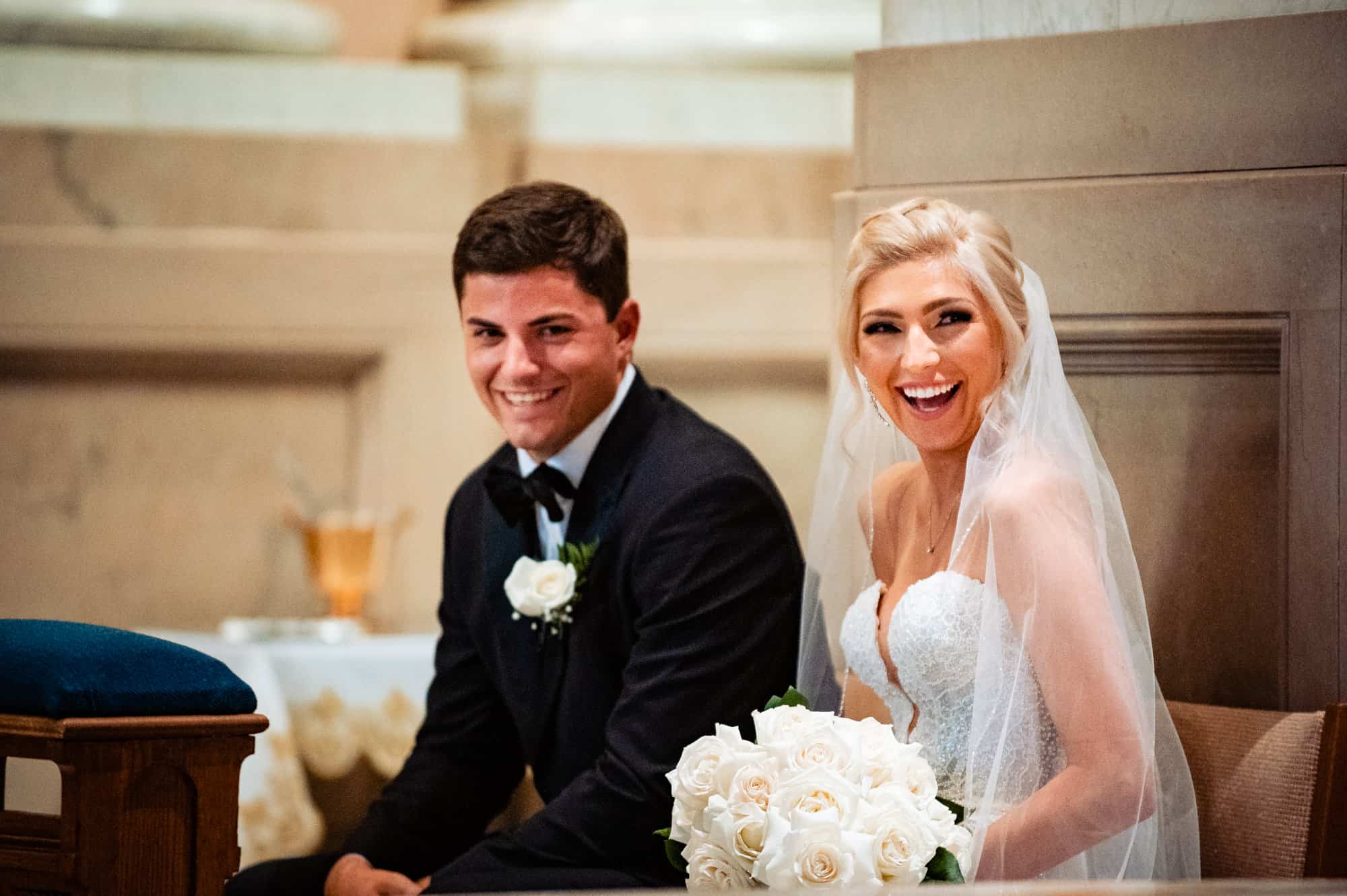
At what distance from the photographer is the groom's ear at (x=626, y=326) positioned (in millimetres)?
2740

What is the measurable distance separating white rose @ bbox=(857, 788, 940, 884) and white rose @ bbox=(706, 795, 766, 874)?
0.12 meters

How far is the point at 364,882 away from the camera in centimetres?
261

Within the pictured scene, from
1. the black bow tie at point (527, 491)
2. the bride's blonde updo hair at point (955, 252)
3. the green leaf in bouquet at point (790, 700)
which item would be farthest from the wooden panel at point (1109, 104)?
the green leaf in bouquet at point (790, 700)

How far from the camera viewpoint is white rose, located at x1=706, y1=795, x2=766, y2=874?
5.95ft

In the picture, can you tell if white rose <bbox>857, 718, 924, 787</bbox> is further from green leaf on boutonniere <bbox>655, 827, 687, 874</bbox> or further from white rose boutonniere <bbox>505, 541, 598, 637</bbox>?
white rose boutonniere <bbox>505, 541, 598, 637</bbox>

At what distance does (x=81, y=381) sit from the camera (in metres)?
4.51

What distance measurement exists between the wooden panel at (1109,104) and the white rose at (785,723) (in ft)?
3.77

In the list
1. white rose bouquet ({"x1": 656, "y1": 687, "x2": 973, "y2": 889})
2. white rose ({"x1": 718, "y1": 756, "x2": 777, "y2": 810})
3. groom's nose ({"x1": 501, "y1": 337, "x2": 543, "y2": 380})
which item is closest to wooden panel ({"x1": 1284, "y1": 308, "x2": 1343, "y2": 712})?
white rose bouquet ({"x1": 656, "y1": 687, "x2": 973, "y2": 889})

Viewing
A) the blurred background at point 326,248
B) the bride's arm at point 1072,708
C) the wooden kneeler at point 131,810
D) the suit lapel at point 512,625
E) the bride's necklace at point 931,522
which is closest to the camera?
the wooden kneeler at point 131,810

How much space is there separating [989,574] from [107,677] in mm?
1138

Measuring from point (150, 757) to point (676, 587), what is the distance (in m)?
0.93

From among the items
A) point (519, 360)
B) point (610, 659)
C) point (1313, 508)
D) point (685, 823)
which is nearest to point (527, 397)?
point (519, 360)

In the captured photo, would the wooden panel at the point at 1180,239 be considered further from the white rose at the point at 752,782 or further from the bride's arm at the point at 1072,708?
the white rose at the point at 752,782

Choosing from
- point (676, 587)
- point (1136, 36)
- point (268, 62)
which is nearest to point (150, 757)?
point (676, 587)
